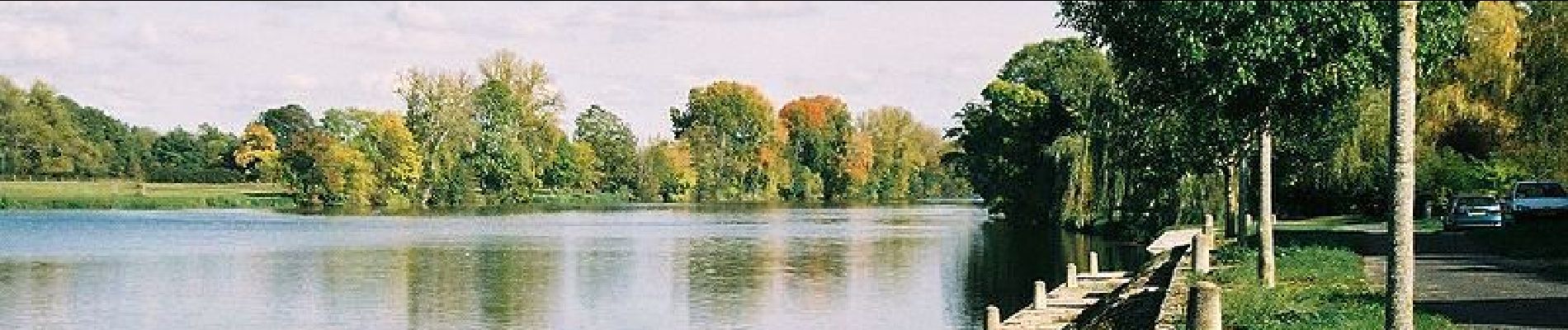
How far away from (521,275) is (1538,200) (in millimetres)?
25221

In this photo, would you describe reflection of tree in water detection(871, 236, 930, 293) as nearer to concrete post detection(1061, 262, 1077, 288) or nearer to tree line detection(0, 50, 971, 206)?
concrete post detection(1061, 262, 1077, 288)

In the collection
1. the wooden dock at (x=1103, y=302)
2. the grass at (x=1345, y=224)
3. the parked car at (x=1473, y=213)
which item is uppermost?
the parked car at (x=1473, y=213)

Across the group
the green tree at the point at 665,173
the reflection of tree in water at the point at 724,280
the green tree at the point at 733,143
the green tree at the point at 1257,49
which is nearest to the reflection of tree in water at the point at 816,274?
the reflection of tree in water at the point at 724,280

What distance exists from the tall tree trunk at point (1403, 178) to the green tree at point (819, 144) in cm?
15162

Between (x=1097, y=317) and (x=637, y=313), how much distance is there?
12.0 metres

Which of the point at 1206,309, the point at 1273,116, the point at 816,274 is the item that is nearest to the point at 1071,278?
the point at 816,274

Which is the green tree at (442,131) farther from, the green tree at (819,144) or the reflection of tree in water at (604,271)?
the reflection of tree in water at (604,271)

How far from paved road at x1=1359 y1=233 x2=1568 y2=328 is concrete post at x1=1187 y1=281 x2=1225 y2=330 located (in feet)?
15.5

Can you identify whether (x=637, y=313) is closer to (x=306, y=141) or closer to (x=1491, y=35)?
(x=1491, y=35)

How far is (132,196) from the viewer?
406ft

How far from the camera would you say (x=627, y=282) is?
46.0 m

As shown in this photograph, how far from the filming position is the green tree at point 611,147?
498ft

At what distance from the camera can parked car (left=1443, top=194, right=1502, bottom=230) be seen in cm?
4497

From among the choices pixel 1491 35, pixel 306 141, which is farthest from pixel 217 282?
pixel 306 141
